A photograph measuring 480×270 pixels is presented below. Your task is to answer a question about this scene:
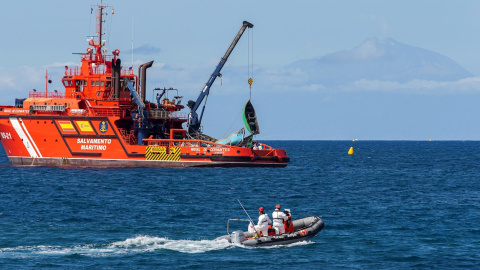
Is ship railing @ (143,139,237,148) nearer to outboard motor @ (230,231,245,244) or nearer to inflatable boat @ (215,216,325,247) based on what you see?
inflatable boat @ (215,216,325,247)

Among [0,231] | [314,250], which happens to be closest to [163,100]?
[0,231]

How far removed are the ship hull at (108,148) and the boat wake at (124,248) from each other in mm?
33758

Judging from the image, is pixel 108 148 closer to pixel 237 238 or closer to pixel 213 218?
pixel 213 218

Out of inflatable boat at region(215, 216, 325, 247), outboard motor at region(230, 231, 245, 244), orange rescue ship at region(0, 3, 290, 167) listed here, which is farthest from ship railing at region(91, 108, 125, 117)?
outboard motor at region(230, 231, 245, 244)

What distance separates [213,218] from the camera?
3919 centimetres

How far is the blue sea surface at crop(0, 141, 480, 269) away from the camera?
29266 millimetres

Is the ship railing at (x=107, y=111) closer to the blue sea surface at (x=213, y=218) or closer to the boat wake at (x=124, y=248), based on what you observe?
the blue sea surface at (x=213, y=218)

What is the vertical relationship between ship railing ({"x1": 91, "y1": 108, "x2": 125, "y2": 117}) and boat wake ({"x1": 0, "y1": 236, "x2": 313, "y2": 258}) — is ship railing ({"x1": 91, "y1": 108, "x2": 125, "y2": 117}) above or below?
above

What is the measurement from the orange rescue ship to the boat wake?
3398 cm

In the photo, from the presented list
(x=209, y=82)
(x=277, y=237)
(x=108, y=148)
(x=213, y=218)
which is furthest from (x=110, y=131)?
(x=277, y=237)

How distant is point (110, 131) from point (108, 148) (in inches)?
60.0

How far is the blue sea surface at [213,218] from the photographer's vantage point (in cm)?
2927

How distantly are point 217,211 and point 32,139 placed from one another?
3140cm

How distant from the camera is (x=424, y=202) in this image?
4756 cm
